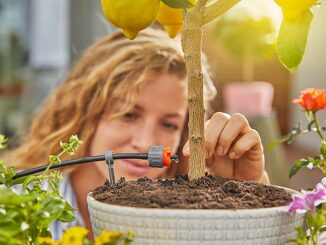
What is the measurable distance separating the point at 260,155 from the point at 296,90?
7629 mm

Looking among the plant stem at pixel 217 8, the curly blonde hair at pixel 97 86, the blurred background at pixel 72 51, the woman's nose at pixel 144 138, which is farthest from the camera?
the blurred background at pixel 72 51

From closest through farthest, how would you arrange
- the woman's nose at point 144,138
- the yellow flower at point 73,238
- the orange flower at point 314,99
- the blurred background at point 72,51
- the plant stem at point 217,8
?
1. the yellow flower at point 73,238
2. the plant stem at point 217,8
3. the orange flower at point 314,99
4. the woman's nose at point 144,138
5. the blurred background at point 72,51

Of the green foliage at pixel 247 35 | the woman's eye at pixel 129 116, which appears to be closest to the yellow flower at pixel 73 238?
the woman's eye at pixel 129 116

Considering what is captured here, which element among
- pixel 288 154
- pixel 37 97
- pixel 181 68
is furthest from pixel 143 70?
pixel 288 154

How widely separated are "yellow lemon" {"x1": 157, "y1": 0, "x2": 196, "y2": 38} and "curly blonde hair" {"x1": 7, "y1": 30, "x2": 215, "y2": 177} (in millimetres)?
901

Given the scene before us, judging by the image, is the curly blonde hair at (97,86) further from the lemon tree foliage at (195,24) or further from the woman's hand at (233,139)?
the lemon tree foliage at (195,24)

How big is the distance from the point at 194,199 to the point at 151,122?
1.03 metres

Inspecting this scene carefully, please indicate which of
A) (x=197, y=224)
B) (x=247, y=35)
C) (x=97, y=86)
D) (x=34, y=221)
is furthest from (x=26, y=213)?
(x=247, y=35)

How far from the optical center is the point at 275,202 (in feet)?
1.69

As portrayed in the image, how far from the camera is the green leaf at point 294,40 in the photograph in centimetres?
53

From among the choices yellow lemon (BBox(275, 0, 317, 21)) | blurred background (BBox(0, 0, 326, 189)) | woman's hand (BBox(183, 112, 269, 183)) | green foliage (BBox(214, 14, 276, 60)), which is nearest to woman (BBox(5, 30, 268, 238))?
blurred background (BBox(0, 0, 326, 189))

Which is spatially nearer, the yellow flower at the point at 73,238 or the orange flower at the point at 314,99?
the yellow flower at the point at 73,238

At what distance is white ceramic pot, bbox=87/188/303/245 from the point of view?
474 mm

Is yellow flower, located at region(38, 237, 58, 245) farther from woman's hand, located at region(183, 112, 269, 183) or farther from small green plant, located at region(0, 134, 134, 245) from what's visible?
woman's hand, located at region(183, 112, 269, 183)
